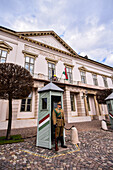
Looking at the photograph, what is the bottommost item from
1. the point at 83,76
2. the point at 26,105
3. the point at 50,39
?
the point at 26,105

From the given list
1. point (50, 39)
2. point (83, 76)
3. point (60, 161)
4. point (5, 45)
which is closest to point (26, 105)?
point (5, 45)

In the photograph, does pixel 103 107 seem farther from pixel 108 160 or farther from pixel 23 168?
pixel 23 168

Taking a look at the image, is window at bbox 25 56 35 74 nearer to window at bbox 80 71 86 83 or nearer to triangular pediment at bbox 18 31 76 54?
triangular pediment at bbox 18 31 76 54

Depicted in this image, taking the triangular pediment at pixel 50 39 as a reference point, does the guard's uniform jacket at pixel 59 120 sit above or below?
below

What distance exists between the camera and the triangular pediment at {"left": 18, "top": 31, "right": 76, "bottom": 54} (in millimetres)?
13186

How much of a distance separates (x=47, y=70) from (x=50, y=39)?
6.31 m

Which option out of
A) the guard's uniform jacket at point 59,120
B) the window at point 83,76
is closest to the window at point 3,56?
the guard's uniform jacket at point 59,120

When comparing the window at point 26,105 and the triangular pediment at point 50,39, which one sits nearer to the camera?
the window at point 26,105

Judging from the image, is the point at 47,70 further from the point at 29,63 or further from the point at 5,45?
the point at 5,45

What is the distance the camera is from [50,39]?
49.6 feet

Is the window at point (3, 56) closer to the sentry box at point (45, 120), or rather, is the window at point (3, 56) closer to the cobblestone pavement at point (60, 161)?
the sentry box at point (45, 120)

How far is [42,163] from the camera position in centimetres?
259

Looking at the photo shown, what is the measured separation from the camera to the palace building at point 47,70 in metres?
10.2

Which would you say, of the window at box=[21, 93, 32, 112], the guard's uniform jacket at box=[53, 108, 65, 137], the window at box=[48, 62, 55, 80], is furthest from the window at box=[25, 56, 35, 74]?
the guard's uniform jacket at box=[53, 108, 65, 137]
